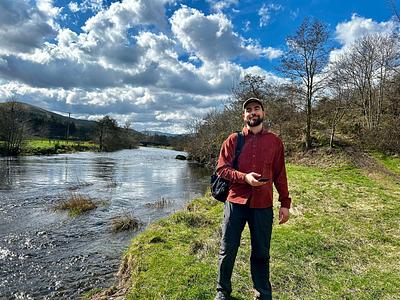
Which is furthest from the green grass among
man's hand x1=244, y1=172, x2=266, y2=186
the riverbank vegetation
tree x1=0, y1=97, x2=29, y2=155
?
Result: tree x1=0, y1=97, x2=29, y2=155

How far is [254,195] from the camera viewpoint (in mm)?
4059

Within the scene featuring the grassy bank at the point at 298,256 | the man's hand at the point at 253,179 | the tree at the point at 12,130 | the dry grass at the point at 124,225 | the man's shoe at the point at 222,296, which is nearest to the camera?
the man's hand at the point at 253,179

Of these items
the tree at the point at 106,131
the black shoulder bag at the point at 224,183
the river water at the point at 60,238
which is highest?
the tree at the point at 106,131

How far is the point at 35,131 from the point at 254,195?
308 feet

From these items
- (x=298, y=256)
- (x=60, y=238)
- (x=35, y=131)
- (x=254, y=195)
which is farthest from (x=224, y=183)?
(x=35, y=131)

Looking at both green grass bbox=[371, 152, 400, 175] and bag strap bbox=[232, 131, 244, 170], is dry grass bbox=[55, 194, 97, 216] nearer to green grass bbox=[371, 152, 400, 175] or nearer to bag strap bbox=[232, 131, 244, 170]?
bag strap bbox=[232, 131, 244, 170]

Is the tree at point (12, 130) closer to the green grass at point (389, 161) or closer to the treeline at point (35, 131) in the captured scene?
the treeline at point (35, 131)

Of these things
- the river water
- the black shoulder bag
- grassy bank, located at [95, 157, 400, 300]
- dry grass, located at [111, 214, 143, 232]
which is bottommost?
the river water

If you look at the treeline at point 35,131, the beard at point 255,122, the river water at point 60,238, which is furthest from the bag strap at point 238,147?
the treeline at point 35,131

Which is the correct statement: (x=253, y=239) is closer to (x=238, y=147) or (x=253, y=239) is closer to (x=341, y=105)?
(x=238, y=147)

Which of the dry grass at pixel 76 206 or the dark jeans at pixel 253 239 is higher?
the dark jeans at pixel 253 239

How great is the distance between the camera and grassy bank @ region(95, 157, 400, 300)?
5.10 metres

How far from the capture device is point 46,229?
1098 centimetres

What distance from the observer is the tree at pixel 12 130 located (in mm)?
49775
